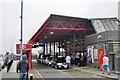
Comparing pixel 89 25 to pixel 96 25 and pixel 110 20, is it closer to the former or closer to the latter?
pixel 96 25

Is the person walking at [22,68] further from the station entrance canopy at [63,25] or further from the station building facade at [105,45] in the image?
the station entrance canopy at [63,25]

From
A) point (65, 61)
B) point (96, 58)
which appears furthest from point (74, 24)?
point (96, 58)

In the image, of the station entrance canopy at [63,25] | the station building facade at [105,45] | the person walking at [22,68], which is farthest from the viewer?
the station entrance canopy at [63,25]

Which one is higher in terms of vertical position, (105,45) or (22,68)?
(105,45)

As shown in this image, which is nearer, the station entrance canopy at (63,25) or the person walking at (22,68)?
the person walking at (22,68)

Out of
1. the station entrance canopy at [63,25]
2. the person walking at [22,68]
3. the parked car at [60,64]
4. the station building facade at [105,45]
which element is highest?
the station entrance canopy at [63,25]

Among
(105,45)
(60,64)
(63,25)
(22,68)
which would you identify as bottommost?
(60,64)

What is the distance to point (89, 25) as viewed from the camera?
1954 inches

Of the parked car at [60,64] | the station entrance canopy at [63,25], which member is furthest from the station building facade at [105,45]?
the parked car at [60,64]

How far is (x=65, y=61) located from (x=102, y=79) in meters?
20.3

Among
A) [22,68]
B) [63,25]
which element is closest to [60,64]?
[63,25]

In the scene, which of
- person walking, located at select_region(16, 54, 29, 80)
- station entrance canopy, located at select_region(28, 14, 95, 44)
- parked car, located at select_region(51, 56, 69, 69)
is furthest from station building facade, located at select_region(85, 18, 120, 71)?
person walking, located at select_region(16, 54, 29, 80)

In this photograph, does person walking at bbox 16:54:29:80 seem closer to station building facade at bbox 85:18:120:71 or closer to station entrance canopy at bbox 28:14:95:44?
station building facade at bbox 85:18:120:71

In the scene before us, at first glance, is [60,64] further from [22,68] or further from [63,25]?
[22,68]
